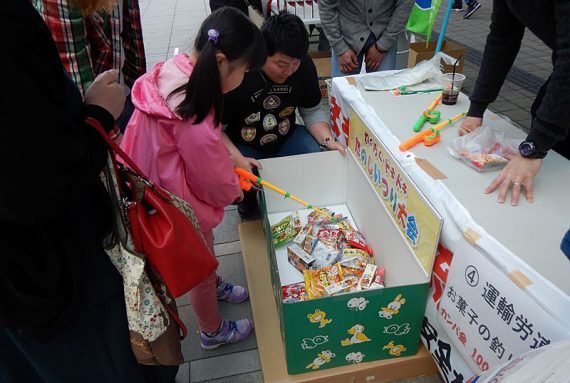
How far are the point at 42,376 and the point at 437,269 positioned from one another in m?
1.13

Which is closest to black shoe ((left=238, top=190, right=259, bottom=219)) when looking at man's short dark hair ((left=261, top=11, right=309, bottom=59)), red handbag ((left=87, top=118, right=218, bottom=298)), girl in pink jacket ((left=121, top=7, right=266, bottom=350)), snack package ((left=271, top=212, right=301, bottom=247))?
snack package ((left=271, top=212, right=301, bottom=247))

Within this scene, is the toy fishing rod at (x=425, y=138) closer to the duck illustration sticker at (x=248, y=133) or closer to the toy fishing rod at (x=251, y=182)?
the toy fishing rod at (x=251, y=182)

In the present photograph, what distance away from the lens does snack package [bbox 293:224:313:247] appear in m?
2.00

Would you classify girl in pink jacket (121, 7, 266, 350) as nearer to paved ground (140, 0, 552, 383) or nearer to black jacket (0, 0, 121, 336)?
paved ground (140, 0, 552, 383)

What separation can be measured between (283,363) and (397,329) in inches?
18.2

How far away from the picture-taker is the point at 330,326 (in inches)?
53.1

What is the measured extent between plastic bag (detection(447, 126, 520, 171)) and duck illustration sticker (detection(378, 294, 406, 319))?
1.62ft

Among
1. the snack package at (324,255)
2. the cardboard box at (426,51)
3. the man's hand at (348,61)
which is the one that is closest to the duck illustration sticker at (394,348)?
the snack package at (324,255)

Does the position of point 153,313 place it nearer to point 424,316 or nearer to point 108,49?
point 424,316

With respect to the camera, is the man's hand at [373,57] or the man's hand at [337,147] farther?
the man's hand at [373,57]

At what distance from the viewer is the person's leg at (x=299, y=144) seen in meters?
2.41

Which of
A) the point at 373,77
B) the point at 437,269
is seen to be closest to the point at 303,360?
the point at 437,269

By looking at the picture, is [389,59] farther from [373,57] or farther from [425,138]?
[425,138]

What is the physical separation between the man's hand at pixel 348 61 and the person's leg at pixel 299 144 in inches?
22.5
